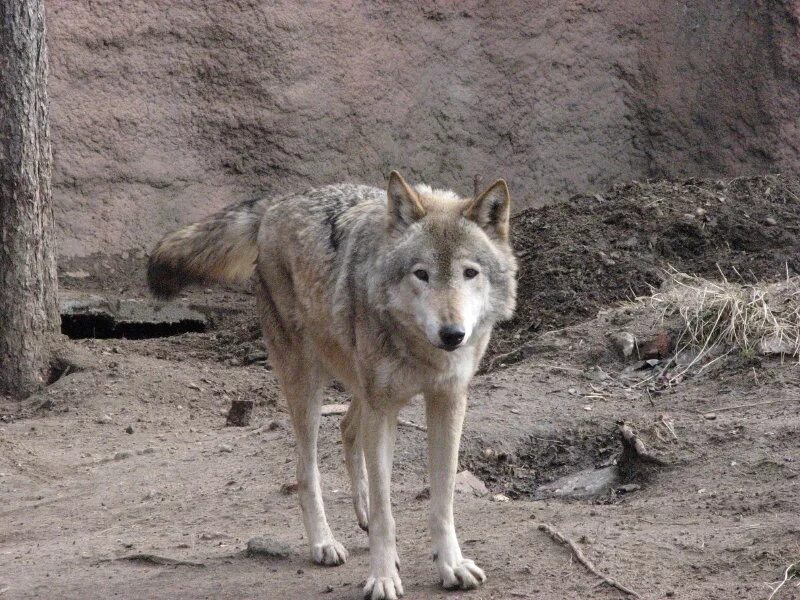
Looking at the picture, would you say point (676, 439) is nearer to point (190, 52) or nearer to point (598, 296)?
point (598, 296)

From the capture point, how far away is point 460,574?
4375mm

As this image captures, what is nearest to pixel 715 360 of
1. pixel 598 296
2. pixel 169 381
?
pixel 598 296

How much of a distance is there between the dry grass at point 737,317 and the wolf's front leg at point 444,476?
290cm

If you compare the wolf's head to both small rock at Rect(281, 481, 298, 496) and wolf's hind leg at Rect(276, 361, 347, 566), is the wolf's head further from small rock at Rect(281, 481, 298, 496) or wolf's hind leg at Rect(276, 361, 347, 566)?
small rock at Rect(281, 481, 298, 496)

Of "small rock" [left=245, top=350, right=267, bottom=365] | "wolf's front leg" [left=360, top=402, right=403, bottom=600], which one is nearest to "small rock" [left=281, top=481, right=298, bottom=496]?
"wolf's front leg" [left=360, top=402, right=403, bottom=600]

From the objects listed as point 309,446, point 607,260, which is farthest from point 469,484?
point 607,260

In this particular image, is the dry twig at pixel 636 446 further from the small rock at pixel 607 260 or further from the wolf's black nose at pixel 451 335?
the small rock at pixel 607 260

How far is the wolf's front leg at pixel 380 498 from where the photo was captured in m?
4.39

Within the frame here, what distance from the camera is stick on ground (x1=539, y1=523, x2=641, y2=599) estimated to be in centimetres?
423

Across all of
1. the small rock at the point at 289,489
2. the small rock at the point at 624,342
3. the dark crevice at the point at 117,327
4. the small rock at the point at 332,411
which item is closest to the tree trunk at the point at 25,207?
the dark crevice at the point at 117,327

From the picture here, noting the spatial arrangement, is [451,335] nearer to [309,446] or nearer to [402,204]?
[402,204]

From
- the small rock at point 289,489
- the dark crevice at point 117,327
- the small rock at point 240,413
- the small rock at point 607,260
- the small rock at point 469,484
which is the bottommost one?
the dark crevice at point 117,327

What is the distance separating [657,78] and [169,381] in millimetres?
6124

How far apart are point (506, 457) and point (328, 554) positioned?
162 centimetres
